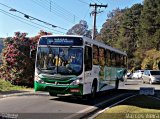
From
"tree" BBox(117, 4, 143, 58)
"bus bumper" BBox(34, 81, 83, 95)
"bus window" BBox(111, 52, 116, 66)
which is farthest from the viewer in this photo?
"tree" BBox(117, 4, 143, 58)

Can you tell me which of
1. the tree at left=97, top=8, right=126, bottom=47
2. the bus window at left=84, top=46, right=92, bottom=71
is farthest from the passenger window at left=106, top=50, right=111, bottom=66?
the tree at left=97, top=8, right=126, bottom=47

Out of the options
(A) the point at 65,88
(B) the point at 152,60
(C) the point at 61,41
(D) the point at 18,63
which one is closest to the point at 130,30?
(B) the point at 152,60

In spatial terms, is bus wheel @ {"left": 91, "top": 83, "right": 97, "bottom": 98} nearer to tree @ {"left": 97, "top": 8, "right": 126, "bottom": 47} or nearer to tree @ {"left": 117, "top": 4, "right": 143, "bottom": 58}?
tree @ {"left": 117, "top": 4, "right": 143, "bottom": 58}

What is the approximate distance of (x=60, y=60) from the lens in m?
18.9

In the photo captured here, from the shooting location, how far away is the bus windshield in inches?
733

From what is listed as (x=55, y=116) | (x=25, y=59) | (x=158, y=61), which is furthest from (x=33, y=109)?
(x=158, y=61)

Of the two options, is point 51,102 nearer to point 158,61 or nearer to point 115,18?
point 158,61

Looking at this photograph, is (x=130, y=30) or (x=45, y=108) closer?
(x=45, y=108)

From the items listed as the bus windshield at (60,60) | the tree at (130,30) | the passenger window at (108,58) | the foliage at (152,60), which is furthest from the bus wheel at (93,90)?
the tree at (130,30)

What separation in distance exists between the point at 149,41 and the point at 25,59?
57960 mm

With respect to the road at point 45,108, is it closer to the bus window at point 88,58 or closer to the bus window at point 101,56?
the bus window at point 88,58

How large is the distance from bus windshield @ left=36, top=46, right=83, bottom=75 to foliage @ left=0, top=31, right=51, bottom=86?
941cm

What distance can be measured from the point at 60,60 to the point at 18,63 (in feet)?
35.4

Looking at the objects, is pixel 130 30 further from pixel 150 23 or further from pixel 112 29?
pixel 112 29
